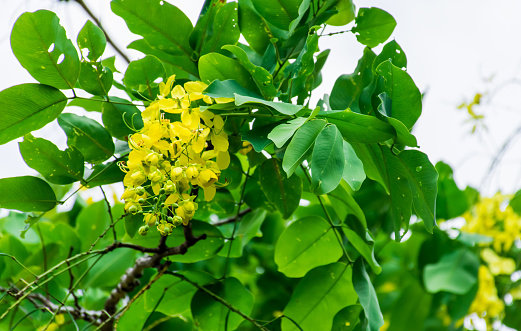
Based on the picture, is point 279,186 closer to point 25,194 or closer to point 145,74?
point 145,74

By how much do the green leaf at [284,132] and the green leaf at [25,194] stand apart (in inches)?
14.3

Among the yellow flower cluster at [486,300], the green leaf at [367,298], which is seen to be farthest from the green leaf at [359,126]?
the yellow flower cluster at [486,300]

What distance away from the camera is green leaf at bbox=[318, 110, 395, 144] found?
540mm

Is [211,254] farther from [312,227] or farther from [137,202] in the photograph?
[137,202]

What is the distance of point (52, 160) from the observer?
2.20 feet

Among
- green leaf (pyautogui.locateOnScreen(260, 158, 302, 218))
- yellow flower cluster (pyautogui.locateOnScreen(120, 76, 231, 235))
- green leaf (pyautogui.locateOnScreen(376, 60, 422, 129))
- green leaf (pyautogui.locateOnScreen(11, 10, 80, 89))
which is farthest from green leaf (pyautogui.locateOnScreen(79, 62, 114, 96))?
green leaf (pyautogui.locateOnScreen(376, 60, 422, 129))

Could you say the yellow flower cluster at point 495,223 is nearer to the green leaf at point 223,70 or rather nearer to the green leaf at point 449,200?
the green leaf at point 449,200

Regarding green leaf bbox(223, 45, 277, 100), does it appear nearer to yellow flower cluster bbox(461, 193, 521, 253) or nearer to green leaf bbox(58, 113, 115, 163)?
green leaf bbox(58, 113, 115, 163)

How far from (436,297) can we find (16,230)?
994 millimetres

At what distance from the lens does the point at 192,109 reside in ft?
1.82

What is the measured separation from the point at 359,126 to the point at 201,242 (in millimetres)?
357

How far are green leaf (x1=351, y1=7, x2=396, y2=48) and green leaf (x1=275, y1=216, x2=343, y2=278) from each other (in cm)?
29

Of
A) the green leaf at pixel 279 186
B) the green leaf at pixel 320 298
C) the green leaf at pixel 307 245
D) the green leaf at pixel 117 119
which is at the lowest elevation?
the green leaf at pixel 320 298

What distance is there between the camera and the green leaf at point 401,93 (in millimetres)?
562
